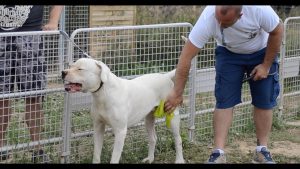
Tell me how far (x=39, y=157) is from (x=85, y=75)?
93 centimetres

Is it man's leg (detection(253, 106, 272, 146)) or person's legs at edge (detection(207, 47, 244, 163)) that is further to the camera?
man's leg (detection(253, 106, 272, 146))

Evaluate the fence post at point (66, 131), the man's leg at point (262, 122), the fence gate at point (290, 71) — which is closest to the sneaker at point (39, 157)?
the fence post at point (66, 131)

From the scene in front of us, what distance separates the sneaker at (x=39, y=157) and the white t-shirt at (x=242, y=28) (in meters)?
1.66

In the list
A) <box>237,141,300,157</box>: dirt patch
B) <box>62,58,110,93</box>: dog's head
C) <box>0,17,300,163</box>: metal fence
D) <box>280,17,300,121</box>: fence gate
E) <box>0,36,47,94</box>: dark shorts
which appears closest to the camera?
<box>62,58,110,93</box>: dog's head

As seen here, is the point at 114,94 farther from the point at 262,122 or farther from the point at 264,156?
the point at 264,156

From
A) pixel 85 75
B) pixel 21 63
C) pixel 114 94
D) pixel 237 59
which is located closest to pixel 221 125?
→ pixel 237 59

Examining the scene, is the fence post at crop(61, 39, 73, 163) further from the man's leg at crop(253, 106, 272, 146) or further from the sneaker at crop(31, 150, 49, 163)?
the man's leg at crop(253, 106, 272, 146)

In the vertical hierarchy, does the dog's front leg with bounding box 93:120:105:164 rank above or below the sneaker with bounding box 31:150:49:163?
above

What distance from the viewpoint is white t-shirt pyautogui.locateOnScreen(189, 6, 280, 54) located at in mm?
4773

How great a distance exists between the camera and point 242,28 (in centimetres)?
482

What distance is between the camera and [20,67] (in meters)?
5.12

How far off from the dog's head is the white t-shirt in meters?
0.78

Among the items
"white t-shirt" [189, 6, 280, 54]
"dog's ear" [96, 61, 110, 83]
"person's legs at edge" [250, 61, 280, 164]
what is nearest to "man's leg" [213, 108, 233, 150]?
"person's legs at edge" [250, 61, 280, 164]
